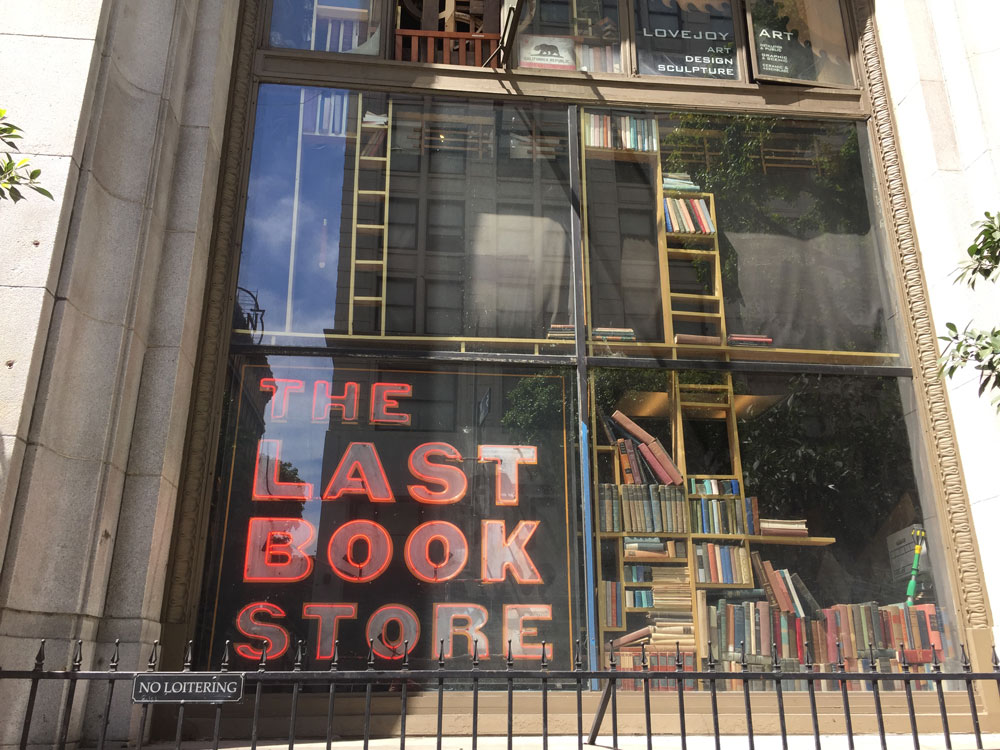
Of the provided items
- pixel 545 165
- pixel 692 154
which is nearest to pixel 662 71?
pixel 692 154

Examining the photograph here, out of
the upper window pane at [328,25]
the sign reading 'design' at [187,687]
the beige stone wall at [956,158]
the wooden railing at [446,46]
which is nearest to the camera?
the sign reading 'design' at [187,687]

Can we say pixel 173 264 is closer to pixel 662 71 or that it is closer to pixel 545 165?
pixel 545 165

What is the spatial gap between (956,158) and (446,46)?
A: 18.4ft

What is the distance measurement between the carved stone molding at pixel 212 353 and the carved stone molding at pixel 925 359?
22.4 ft

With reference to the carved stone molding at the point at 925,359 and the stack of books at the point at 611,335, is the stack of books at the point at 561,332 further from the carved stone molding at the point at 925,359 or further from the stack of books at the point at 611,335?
the carved stone molding at the point at 925,359

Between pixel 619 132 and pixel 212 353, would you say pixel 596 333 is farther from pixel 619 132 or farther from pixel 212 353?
pixel 212 353

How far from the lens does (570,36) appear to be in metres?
9.83

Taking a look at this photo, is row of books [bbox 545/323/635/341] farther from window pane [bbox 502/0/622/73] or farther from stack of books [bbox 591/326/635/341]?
window pane [bbox 502/0/622/73]

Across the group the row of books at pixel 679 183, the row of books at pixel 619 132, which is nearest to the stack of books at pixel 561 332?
the row of books at pixel 679 183

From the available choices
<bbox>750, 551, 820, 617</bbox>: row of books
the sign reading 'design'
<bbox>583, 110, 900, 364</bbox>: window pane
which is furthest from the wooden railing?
Answer: the sign reading 'design'

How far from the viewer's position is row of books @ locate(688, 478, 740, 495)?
8.05m

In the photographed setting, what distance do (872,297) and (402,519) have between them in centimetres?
542

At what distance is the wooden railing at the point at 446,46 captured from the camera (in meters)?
9.60

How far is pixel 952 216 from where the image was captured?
8.63 metres
